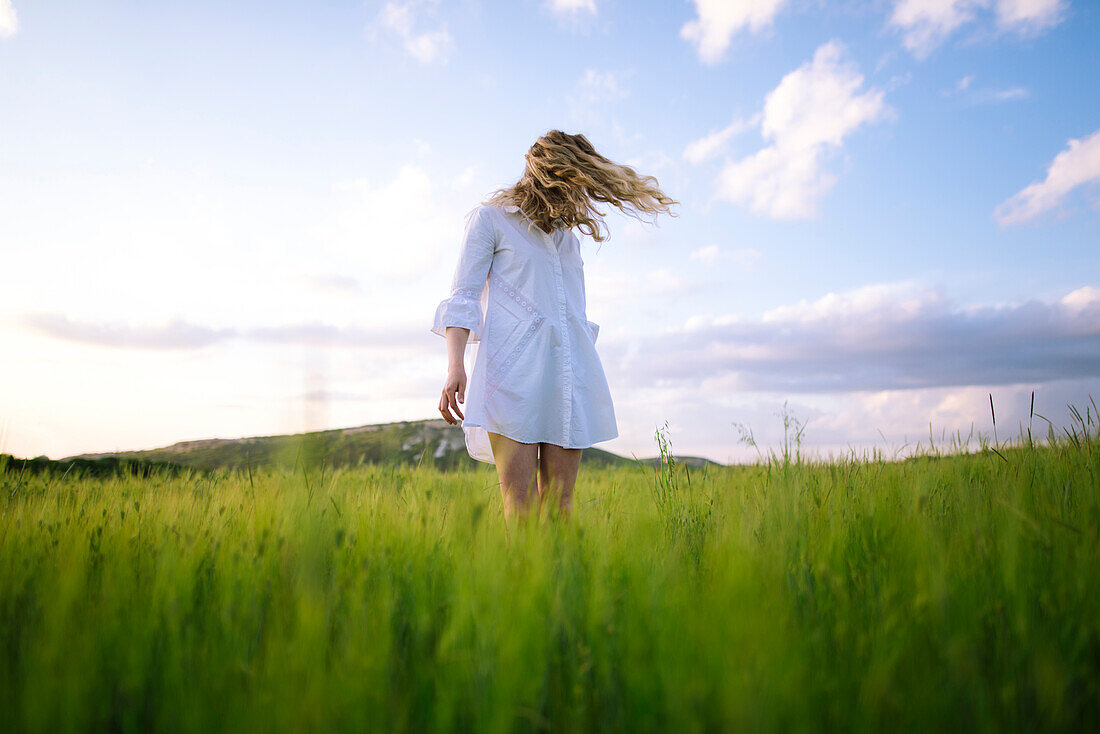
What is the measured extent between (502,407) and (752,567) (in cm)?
130

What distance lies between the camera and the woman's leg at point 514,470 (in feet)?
8.21

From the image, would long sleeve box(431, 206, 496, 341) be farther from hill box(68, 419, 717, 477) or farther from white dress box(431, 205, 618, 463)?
hill box(68, 419, 717, 477)

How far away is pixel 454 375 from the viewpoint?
2.51 m

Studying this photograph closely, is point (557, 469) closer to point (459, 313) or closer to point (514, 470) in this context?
point (514, 470)

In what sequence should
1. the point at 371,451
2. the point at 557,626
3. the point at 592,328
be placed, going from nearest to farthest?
1. the point at 557,626
2. the point at 592,328
3. the point at 371,451

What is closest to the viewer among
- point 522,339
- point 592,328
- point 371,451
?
point 522,339

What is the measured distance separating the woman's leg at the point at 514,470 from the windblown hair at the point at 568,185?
3.67 feet

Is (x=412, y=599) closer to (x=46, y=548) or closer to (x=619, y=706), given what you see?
(x=619, y=706)

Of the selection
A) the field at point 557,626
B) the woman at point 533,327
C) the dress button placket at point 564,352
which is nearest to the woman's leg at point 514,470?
the woman at point 533,327

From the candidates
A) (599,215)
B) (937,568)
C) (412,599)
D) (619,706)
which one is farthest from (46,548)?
(937,568)

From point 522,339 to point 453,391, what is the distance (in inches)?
16.3

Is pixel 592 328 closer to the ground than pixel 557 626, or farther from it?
farther from it

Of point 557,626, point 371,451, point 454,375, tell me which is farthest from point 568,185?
point 371,451

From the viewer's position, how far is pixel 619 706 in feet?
3.42
